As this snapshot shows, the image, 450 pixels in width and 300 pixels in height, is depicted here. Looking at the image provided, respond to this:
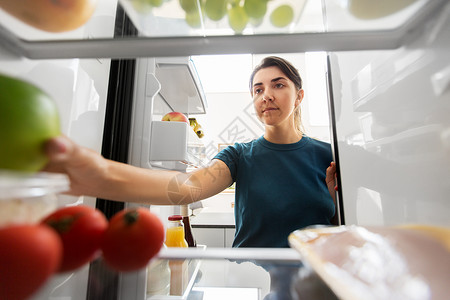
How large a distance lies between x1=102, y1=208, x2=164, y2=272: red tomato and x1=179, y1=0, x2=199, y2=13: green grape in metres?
0.28

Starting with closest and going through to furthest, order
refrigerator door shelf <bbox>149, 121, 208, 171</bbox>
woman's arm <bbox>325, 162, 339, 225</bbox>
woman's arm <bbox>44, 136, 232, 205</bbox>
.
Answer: woman's arm <bbox>44, 136, 232, 205</bbox>, refrigerator door shelf <bbox>149, 121, 208, 171</bbox>, woman's arm <bbox>325, 162, 339, 225</bbox>

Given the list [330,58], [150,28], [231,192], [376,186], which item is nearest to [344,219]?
[376,186]

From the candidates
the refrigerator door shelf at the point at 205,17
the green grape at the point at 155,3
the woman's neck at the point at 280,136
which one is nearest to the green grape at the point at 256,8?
the refrigerator door shelf at the point at 205,17

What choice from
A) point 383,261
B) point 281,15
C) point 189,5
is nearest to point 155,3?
point 189,5

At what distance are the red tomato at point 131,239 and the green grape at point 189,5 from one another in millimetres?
275

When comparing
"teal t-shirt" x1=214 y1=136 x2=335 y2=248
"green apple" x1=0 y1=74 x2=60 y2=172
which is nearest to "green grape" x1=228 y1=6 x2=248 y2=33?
"green apple" x1=0 y1=74 x2=60 y2=172

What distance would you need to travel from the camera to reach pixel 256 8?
11.1 inches

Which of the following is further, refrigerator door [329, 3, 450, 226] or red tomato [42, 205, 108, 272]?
refrigerator door [329, 3, 450, 226]

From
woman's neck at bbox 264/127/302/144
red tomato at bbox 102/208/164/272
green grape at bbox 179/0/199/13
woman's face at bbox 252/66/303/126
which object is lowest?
red tomato at bbox 102/208/164/272

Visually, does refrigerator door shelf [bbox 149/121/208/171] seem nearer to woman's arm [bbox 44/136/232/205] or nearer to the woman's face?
woman's arm [bbox 44/136/232/205]

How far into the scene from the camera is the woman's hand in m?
0.17

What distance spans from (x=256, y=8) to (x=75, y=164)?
0.31m

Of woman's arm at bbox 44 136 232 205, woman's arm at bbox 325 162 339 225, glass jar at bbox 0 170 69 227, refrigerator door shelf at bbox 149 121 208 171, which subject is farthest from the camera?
woman's arm at bbox 325 162 339 225

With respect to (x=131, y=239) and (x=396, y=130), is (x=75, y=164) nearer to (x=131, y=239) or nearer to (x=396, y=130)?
(x=131, y=239)
